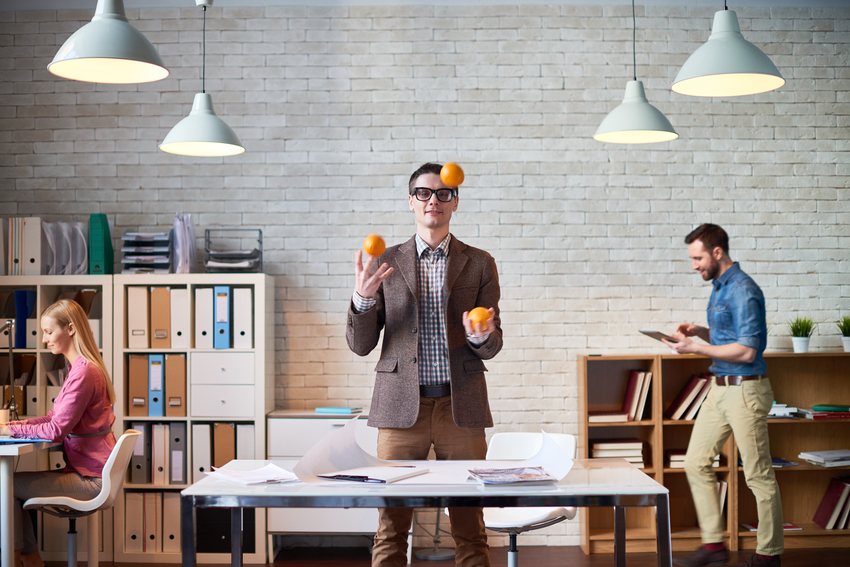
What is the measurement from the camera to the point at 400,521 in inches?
95.0

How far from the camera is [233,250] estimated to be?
4410 millimetres

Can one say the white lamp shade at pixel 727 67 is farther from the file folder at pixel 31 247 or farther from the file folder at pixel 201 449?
the file folder at pixel 31 247

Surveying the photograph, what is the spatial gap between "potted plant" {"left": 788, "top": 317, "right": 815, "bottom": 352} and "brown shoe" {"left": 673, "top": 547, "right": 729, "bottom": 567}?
1469 millimetres

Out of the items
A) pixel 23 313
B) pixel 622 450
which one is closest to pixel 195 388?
pixel 23 313

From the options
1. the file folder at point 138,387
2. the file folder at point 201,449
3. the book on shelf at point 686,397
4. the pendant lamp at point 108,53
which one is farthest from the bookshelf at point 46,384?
the book on shelf at point 686,397

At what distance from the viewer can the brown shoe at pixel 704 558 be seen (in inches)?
139

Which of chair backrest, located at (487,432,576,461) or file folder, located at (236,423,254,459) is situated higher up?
chair backrest, located at (487,432,576,461)

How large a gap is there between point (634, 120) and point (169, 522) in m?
3.45

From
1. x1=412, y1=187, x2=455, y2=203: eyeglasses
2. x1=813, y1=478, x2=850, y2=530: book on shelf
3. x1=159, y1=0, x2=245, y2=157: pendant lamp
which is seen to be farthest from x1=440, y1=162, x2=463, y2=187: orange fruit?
x1=813, y1=478, x2=850, y2=530: book on shelf

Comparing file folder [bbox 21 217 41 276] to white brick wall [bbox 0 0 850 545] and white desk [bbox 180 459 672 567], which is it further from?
white desk [bbox 180 459 672 567]

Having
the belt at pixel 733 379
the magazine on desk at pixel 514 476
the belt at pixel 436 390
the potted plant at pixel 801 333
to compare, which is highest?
the potted plant at pixel 801 333

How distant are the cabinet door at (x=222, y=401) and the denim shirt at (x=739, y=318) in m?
2.62

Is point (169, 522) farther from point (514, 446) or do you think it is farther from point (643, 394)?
point (643, 394)

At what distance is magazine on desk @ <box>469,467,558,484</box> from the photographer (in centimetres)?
204
